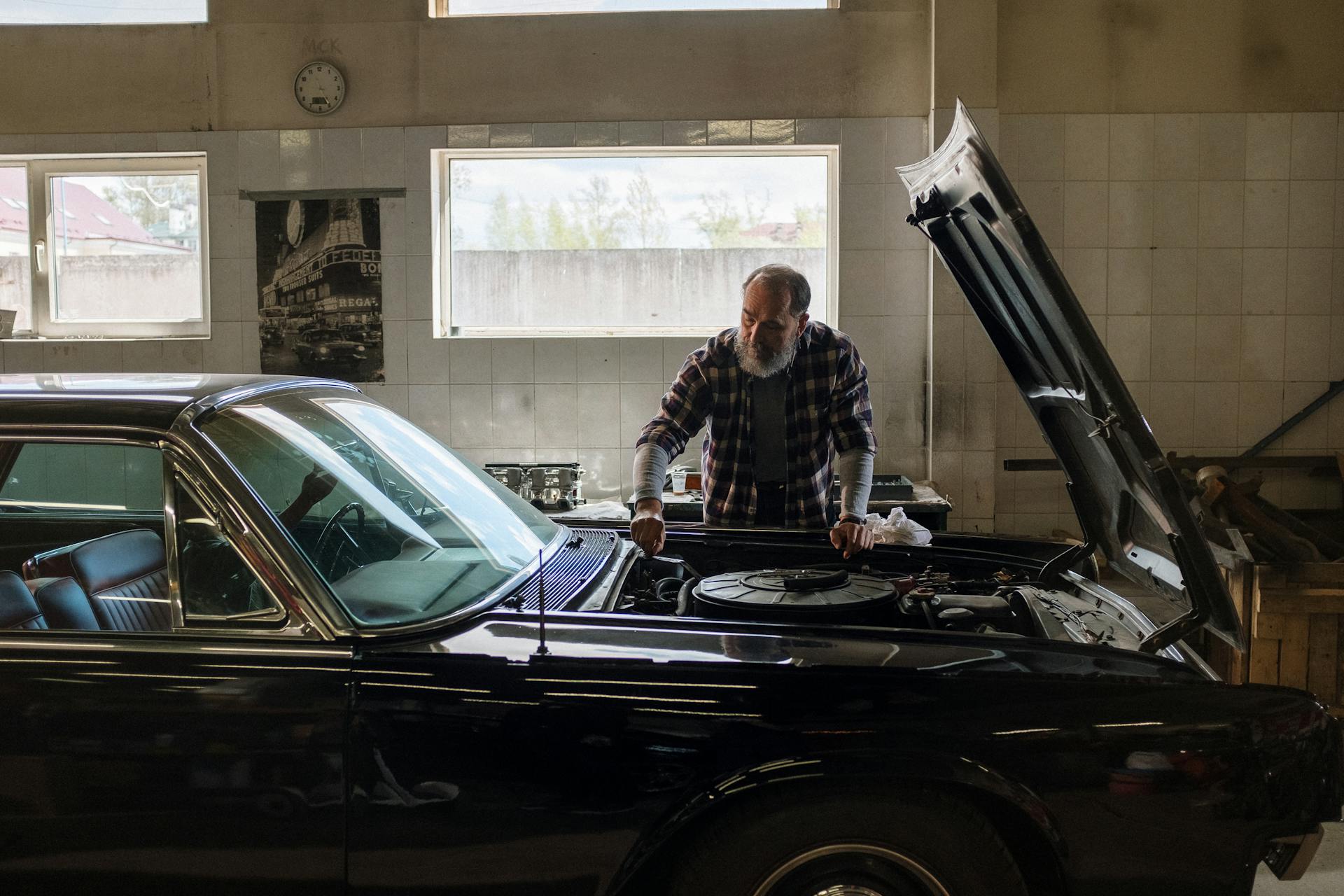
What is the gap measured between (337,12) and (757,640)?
4982 millimetres

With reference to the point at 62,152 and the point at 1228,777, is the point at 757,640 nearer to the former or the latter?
the point at 1228,777

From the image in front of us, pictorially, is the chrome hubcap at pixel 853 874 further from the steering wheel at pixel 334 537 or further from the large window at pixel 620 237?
the large window at pixel 620 237

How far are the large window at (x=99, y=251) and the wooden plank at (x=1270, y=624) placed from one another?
5.27 meters

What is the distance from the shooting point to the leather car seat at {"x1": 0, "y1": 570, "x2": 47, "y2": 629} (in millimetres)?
1841

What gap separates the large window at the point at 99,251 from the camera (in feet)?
19.0

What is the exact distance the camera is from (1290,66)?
17.6ft

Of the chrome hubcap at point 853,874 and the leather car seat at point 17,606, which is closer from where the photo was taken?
the chrome hubcap at point 853,874

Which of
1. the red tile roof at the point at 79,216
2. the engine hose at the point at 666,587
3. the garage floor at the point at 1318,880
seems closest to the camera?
the engine hose at the point at 666,587

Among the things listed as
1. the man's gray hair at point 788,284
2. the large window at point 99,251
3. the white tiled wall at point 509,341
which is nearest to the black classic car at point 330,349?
the white tiled wall at point 509,341

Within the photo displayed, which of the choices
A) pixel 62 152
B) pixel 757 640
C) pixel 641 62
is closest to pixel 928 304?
pixel 641 62

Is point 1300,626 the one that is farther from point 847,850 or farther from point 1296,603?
point 847,850

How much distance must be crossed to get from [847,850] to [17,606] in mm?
1518

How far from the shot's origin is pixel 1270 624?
3609mm

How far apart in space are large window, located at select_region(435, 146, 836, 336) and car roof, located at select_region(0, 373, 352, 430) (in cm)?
365
